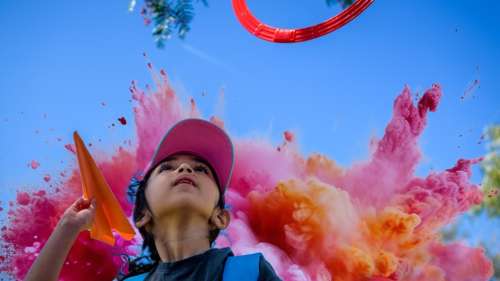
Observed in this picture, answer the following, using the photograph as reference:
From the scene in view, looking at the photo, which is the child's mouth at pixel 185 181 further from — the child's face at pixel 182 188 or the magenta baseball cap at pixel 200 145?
the magenta baseball cap at pixel 200 145

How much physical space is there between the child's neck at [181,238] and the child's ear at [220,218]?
0.14 feet

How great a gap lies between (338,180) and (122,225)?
2.90m

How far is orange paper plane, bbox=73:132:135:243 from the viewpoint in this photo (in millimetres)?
1397

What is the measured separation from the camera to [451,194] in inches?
163

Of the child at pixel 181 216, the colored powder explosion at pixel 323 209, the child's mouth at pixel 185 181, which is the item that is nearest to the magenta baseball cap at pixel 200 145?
the child at pixel 181 216

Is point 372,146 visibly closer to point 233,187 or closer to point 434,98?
point 434,98

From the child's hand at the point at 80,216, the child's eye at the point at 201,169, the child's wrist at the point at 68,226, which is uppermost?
the child's eye at the point at 201,169

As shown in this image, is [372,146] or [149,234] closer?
[149,234]

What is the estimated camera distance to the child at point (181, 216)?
1.22 m

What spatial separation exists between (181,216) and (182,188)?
0.07 metres

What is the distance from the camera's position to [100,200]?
143 centimetres

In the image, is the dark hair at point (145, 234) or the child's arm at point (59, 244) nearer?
the child's arm at point (59, 244)

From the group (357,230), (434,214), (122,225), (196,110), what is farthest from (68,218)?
(434,214)

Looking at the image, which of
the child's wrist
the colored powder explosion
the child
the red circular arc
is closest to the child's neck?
the child
